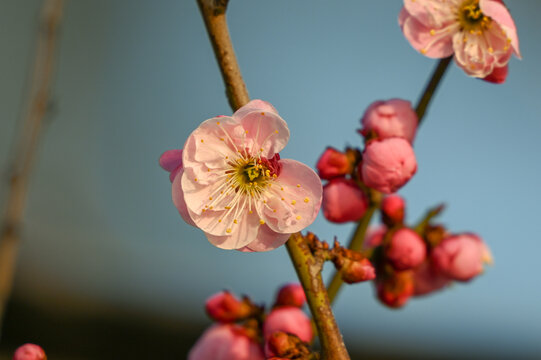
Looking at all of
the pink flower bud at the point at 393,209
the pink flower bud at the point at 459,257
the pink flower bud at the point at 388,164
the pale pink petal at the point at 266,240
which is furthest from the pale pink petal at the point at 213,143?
the pink flower bud at the point at 459,257

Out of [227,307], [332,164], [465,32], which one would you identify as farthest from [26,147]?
[465,32]

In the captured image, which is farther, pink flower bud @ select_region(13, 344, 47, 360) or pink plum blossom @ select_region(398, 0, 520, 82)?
pink plum blossom @ select_region(398, 0, 520, 82)

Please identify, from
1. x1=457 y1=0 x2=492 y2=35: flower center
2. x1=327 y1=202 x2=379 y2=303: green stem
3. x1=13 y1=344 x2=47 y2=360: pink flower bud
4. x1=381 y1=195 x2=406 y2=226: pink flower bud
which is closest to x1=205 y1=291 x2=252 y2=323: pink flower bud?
x1=327 y1=202 x2=379 y2=303: green stem

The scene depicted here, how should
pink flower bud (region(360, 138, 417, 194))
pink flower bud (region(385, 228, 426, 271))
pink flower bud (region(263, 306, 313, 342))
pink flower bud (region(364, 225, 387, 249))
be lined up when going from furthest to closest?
pink flower bud (region(364, 225, 387, 249))
pink flower bud (region(385, 228, 426, 271))
pink flower bud (region(263, 306, 313, 342))
pink flower bud (region(360, 138, 417, 194))

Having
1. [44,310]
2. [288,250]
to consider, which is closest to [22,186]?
[288,250]

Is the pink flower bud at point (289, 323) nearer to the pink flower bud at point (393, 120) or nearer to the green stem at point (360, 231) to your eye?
the green stem at point (360, 231)

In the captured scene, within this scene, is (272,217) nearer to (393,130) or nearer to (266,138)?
(266,138)

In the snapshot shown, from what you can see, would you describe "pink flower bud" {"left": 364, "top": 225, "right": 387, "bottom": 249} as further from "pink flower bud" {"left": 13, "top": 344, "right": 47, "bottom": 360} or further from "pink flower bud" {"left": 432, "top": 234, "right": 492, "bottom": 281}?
"pink flower bud" {"left": 13, "top": 344, "right": 47, "bottom": 360}

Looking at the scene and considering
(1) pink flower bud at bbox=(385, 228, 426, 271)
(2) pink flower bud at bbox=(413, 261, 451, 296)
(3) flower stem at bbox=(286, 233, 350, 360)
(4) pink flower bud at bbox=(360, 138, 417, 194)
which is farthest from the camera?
(2) pink flower bud at bbox=(413, 261, 451, 296)
